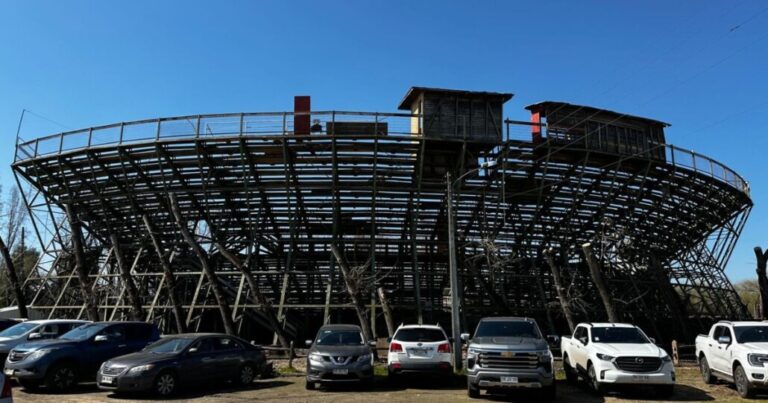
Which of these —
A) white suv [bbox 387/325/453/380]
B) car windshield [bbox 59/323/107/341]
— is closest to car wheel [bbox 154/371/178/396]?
car windshield [bbox 59/323/107/341]

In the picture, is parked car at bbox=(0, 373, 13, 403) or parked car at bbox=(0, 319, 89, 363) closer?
parked car at bbox=(0, 373, 13, 403)

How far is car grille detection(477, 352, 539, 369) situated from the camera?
11578mm

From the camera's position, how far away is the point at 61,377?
1303 cm

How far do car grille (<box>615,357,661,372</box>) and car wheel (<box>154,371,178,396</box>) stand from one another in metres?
10.4

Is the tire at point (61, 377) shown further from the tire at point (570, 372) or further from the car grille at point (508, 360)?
→ the tire at point (570, 372)

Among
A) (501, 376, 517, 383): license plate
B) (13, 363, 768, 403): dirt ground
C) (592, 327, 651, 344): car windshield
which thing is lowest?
(13, 363, 768, 403): dirt ground

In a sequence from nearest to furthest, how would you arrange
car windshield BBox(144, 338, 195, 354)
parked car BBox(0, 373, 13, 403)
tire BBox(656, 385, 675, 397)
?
parked car BBox(0, 373, 13, 403)
tire BBox(656, 385, 675, 397)
car windshield BBox(144, 338, 195, 354)

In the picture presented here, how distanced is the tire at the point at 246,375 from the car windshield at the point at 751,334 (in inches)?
492

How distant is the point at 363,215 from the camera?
29000mm

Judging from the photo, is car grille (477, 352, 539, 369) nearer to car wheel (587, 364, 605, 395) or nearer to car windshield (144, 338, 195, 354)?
car wheel (587, 364, 605, 395)

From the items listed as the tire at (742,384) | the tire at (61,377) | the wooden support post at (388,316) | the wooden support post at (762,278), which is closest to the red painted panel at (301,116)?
the wooden support post at (388,316)

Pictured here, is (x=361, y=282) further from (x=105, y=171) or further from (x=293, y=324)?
(x=105, y=171)

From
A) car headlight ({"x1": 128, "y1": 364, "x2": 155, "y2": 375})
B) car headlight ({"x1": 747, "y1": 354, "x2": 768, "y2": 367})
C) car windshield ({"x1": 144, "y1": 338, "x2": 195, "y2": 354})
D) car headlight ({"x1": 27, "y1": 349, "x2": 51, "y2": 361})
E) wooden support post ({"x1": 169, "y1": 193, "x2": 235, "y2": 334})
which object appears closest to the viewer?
car headlight ({"x1": 747, "y1": 354, "x2": 768, "y2": 367})

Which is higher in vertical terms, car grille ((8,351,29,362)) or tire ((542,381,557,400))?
car grille ((8,351,29,362))
